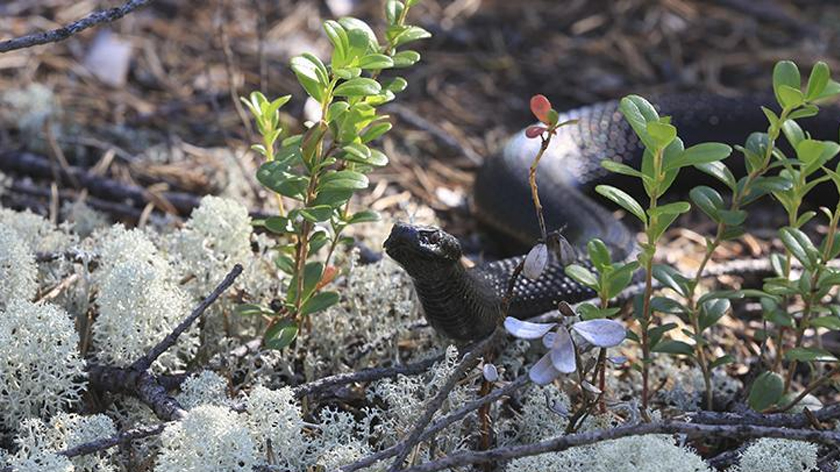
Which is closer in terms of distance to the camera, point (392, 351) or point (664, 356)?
point (392, 351)

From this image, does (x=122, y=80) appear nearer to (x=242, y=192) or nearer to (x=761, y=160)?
(x=242, y=192)

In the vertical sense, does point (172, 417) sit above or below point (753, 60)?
above

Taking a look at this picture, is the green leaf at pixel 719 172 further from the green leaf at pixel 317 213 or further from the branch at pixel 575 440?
the green leaf at pixel 317 213

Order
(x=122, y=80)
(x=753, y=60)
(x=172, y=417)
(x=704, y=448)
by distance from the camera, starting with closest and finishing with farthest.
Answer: (x=172, y=417) < (x=704, y=448) < (x=122, y=80) < (x=753, y=60)

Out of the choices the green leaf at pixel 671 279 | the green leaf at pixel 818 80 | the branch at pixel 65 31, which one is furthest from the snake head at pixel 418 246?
the green leaf at pixel 818 80

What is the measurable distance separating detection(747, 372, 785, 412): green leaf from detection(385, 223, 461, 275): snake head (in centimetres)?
86

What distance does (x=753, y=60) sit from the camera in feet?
19.5

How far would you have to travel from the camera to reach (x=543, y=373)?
2064mm

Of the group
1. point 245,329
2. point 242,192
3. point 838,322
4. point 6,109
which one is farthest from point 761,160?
point 6,109

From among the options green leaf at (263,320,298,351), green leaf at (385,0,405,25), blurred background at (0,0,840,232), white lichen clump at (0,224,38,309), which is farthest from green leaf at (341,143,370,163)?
blurred background at (0,0,840,232)

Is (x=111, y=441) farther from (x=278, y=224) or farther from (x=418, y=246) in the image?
(x=418, y=246)

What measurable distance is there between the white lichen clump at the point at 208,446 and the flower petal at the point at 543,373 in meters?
0.61

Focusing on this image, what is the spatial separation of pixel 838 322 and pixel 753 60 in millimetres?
3741

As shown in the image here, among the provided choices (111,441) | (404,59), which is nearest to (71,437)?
(111,441)
